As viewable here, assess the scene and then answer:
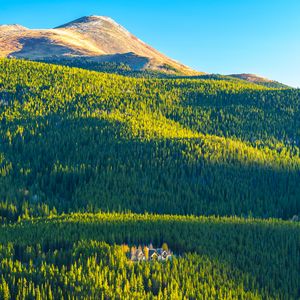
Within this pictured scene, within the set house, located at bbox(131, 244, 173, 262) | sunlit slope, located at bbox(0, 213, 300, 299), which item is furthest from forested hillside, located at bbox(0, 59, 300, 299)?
house, located at bbox(131, 244, 173, 262)

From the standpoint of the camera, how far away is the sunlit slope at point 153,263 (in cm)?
10088

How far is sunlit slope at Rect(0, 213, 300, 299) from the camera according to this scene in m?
101

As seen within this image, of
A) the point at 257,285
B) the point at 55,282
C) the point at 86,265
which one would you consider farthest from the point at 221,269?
the point at 55,282

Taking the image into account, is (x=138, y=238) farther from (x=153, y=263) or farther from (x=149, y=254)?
(x=153, y=263)

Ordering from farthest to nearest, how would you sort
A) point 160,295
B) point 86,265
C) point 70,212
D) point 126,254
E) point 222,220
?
point 70,212, point 222,220, point 126,254, point 86,265, point 160,295

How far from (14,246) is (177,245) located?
4079 centimetres

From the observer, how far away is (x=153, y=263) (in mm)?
114750

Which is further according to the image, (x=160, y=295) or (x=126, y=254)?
(x=126, y=254)

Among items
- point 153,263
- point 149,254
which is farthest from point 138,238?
point 153,263

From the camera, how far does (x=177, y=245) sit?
12800 centimetres

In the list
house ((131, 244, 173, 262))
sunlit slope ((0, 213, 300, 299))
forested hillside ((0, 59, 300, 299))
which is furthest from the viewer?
house ((131, 244, 173, 262))

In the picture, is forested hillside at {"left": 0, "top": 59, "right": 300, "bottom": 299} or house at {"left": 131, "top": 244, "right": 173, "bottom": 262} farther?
house at {"left": 131, "top": 244, "right": 173, "bottom": 262}

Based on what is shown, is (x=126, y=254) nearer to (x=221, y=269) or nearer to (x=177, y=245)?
(x=177, y=245)

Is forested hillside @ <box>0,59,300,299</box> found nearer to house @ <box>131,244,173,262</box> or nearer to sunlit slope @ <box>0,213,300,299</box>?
sunlit slope @ <box>0,213,300,299</box>
